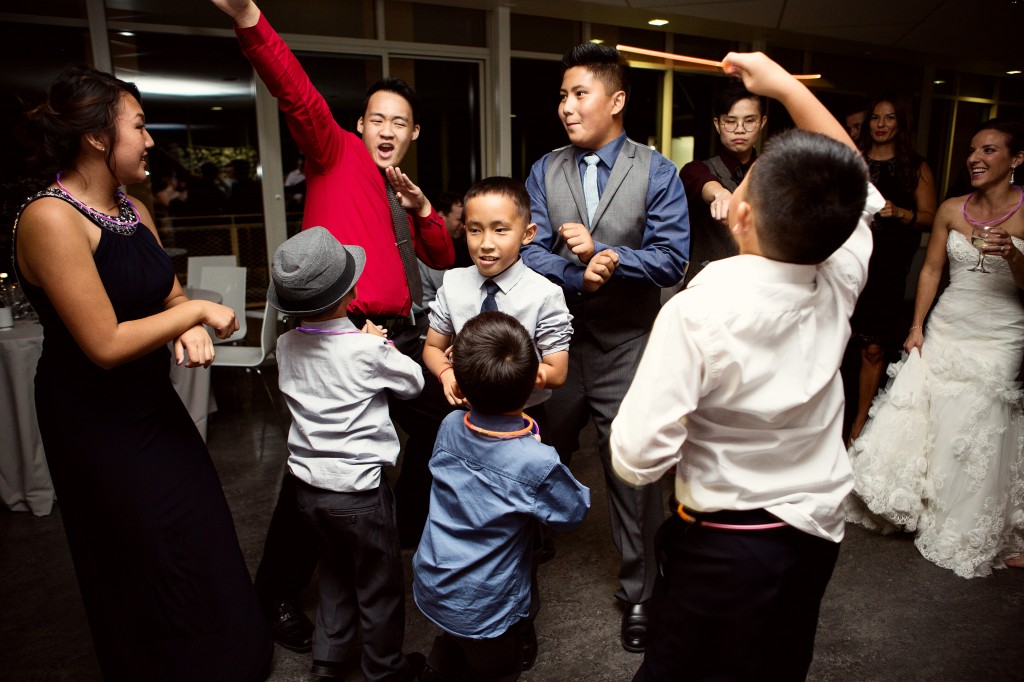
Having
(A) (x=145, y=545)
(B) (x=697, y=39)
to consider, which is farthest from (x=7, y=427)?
(B) (x=697, y=39)

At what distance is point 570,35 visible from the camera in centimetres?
695

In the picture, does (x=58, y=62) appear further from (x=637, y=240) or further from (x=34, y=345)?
(x=637, y=240)

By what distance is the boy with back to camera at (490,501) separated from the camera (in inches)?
61.8

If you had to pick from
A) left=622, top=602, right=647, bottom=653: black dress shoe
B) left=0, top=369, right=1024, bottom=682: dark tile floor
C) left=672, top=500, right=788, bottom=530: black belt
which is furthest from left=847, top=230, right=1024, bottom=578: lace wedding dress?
left=672, top=500, right=788, bottom=530: black belt

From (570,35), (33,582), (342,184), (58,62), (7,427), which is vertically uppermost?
(570,35)

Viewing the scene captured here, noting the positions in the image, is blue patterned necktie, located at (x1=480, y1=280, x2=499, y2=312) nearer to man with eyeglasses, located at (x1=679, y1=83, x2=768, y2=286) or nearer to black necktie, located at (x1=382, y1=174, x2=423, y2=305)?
black necktie, located at (x1=382, y1=174, x2=423, y2=305)

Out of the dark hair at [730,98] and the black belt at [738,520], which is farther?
the dark hair at [730,98]

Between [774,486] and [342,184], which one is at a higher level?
[342,184]

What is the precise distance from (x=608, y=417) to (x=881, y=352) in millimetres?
2210

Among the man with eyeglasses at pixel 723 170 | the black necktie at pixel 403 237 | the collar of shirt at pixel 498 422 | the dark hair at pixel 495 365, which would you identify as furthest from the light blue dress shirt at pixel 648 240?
the man with eyeglasses at pixel 723 170

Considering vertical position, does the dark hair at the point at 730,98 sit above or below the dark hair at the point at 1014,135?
above

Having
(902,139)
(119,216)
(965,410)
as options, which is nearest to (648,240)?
(119,216)

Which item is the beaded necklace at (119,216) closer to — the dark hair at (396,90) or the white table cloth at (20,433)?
the dark hair at (396,90)

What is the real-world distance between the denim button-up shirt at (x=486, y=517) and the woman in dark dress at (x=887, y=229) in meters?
2.71
